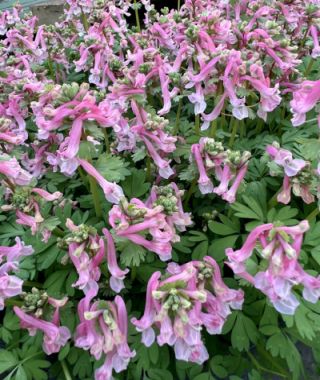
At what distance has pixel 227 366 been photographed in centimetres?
191

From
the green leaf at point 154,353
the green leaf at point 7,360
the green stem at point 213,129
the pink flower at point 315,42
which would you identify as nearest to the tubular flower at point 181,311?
the green leaf at point 154,353

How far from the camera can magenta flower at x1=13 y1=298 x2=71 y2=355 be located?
1630mm

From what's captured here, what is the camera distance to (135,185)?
7.06 feet

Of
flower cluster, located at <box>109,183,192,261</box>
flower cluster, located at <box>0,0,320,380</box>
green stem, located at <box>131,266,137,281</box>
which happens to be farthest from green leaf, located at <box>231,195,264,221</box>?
green stem, located at <box>131,266,137,281</box>

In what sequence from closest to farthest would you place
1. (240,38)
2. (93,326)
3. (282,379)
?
(93,326)
(282,379)
(240,38)

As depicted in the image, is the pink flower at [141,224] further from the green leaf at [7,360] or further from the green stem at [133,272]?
the green leaf at [7,360]

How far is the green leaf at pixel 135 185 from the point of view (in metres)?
2.12

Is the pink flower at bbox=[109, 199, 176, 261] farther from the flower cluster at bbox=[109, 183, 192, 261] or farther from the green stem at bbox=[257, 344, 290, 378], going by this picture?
the green stem at bbox=[257, 344, 290, 378]

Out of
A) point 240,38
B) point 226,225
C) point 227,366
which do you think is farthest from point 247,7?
point 227,366

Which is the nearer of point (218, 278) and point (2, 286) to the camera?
point (2, 286)

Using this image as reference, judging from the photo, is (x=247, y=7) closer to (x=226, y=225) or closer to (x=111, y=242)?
(x=226, y=225)

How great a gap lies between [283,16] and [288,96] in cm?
62

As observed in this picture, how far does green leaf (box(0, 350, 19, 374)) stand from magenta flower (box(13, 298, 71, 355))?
256mm

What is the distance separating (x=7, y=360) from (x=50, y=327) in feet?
1.17
